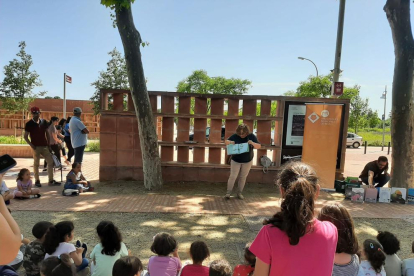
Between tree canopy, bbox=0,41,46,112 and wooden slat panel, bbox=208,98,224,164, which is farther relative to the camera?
tree canopy, bbox=0,41,46,112

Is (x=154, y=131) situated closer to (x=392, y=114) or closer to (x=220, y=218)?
(x=220, y=218)

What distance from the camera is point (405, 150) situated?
668cm

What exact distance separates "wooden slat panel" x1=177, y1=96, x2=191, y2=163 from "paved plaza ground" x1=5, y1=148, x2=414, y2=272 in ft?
3.17

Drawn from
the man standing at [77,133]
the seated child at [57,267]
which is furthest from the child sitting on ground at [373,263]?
the man standing at [77,133]

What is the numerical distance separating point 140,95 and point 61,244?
4325mm

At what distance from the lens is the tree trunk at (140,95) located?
651cm

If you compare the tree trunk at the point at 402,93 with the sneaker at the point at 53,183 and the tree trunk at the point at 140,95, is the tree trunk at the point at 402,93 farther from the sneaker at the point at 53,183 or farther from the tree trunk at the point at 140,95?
the sneaker at the point at 53,183

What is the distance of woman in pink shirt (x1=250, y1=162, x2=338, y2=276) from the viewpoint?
4.59ft

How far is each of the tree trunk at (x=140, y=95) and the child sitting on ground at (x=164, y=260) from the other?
14.2 feet

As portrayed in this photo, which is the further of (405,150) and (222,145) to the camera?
(222,145)

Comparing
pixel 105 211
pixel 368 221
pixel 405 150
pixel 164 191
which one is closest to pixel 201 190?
pixel 164 191

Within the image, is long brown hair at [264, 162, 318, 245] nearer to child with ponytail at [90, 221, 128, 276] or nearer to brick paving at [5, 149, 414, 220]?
child with ponytail at [90, 221, 128, 276]

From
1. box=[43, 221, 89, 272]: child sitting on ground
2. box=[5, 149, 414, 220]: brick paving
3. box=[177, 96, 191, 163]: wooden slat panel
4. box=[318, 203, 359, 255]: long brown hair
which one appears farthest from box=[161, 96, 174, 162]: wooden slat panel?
box=[318, 203, 359, 255]: long brown hair

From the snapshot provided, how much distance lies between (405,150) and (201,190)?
4952 mm
